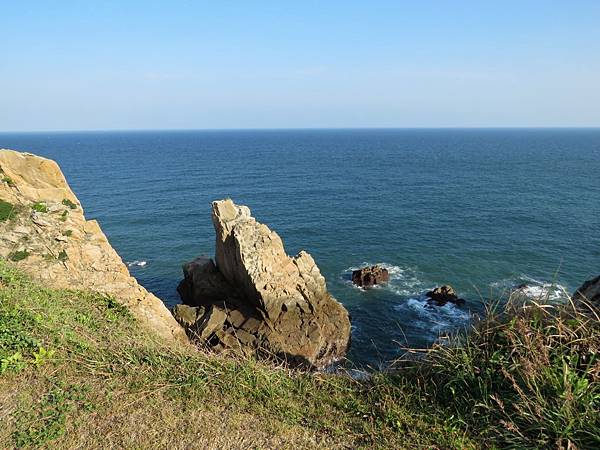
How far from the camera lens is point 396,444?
659cm

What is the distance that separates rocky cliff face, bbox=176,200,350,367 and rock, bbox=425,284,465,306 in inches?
379

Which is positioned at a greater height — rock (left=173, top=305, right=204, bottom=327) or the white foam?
rock (left=173, top=305, right=204, bottom=327)

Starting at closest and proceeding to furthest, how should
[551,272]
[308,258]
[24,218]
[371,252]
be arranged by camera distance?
[24,218], [308,258], [551,272], [371,252]

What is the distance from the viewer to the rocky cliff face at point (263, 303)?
26906mm

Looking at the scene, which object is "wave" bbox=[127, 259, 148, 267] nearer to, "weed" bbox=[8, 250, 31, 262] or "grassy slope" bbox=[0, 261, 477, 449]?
"weed" bbox=[8, 250, 31, 262]

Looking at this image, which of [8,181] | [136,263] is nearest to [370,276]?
[136,263]

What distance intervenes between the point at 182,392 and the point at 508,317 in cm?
655

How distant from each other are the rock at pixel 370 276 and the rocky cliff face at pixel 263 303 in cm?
762

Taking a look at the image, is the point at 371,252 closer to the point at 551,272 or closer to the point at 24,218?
the point at 551,272

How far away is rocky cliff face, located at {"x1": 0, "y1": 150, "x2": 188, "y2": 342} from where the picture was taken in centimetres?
1906

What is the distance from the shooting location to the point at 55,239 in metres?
20.8

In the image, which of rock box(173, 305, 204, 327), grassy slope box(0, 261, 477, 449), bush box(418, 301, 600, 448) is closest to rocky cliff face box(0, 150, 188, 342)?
rock box(173, 305, 204, 327)

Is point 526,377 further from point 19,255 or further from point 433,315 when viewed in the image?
point 433,315

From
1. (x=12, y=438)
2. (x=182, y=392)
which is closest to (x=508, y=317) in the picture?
(x=182, y=392)
